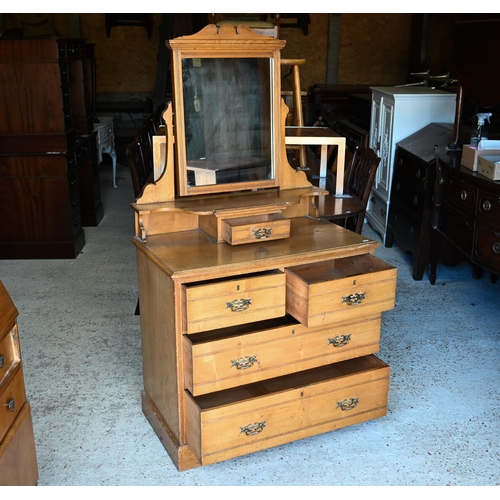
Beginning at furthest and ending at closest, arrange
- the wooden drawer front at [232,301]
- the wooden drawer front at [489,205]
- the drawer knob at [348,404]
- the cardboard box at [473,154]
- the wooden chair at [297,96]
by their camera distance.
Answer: the wooden chair at [297,96] → the cardboard box at [473,154] → the wooden drawer front at [489,205] → the drawer knob at [348,404] → the wooden drawer front at [232,301]

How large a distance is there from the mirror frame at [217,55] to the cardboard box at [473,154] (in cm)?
142

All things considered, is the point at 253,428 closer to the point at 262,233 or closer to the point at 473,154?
the point at 262,233

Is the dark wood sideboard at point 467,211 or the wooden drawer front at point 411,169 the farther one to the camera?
the wooden drawer front at point 411,169

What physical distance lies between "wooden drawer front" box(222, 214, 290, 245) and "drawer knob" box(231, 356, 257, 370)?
44 centimetres

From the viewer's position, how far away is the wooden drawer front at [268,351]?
2.29 meters

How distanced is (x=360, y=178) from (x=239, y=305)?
1.60m

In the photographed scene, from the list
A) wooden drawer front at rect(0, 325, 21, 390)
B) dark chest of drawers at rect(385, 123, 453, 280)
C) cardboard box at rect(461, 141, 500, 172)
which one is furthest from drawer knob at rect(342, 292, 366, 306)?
dark chest of drawers at rect(385, 123, 453, 280)

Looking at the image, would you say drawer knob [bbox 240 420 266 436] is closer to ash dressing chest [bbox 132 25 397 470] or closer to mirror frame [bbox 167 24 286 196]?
ash dressing chest [bbox 132 25 397 470]

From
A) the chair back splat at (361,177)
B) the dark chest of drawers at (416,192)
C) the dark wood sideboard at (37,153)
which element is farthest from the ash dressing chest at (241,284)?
the dark wood sideboard at (37,153)

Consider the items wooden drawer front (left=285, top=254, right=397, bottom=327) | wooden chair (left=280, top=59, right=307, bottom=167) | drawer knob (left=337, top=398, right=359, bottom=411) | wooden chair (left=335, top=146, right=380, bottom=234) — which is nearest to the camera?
wooden drawer front (left=285, top=254, right=397, bottom=327)

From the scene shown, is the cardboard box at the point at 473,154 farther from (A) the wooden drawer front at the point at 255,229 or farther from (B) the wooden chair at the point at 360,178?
(A) the wooden drawer front at the point at 255,229

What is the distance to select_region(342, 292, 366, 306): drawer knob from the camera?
2.40m

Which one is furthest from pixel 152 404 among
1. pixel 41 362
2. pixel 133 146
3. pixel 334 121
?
pixel 334 121

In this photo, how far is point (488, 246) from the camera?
3.32 meters
